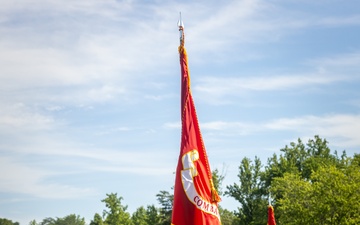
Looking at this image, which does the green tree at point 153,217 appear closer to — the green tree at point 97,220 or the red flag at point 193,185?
the green tree at point 97,220

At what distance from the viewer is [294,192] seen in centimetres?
6172

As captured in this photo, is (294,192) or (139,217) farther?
(139,217)

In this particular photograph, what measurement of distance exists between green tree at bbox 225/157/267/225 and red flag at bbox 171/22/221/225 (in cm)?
6433

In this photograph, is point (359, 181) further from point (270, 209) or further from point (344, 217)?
point (270, 209)

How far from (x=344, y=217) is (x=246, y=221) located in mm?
25438

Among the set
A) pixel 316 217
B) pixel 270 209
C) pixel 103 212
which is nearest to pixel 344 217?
pixel 316 217

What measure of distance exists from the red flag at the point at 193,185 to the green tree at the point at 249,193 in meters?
64.3

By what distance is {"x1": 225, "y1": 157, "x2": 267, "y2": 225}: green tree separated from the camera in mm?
73312

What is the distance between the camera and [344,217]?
49.2 metres

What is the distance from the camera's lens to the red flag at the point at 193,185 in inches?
358

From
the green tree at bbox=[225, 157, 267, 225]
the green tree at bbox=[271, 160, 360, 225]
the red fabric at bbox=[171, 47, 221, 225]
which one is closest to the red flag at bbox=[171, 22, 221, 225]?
the red fabric at bbox=[171, 47, 221, 225]

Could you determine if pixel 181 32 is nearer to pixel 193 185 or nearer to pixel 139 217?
pixel 193 185

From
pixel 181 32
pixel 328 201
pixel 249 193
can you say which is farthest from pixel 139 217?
pixel 181 32

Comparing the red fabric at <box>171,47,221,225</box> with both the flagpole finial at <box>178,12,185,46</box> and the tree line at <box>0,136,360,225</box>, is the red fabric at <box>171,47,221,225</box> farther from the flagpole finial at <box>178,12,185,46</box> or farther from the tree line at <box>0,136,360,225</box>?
the tree line at <box>0,136,360,225</box>
